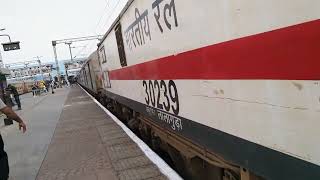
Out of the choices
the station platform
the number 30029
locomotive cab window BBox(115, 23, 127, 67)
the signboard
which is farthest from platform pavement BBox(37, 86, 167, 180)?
the signboard

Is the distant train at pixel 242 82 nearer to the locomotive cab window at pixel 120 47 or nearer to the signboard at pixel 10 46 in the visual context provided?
the locomotive cab window at pixel 120 47

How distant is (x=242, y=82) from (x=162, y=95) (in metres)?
2.84

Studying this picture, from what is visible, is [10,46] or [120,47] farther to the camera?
[10,46]

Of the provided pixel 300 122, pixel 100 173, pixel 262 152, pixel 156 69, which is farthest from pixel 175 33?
pixel 100 173

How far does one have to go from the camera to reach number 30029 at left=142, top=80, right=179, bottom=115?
5.40 m

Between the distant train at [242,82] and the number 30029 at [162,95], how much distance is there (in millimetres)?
20

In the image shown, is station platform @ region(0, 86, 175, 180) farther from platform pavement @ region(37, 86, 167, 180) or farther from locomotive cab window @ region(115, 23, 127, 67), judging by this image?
locomotive cab window @ region(115, 23, 127, 67)

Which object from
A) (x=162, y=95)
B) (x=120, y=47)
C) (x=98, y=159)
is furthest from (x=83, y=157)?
(x=162, y=95)

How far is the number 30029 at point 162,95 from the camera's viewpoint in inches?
213

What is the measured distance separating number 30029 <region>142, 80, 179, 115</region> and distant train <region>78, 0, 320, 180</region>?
2 cm

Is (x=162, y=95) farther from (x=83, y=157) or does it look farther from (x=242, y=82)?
(x=83, y=157)

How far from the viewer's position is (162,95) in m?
6.08

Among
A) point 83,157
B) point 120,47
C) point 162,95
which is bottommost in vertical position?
point 83,157

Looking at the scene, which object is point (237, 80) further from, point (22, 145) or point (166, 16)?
point (22, 145)
